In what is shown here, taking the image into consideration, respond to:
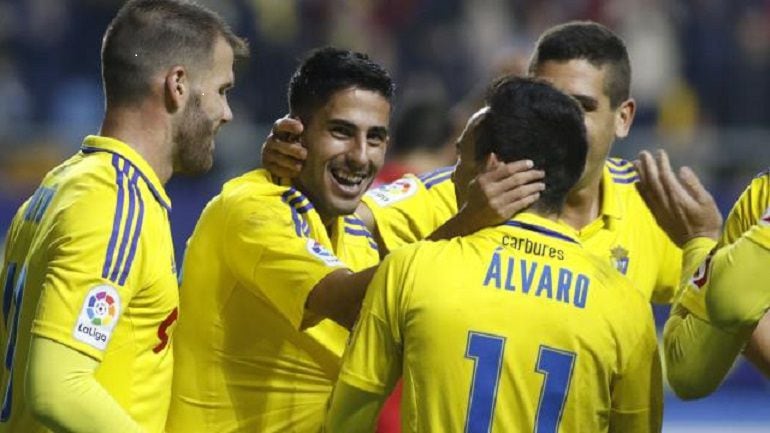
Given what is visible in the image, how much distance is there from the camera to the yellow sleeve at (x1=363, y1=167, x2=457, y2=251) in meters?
5.25

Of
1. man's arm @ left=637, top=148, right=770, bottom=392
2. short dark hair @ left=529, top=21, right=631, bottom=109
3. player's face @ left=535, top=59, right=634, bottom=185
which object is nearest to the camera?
man's arm @ left=637, top=148, right=770, bottom=392

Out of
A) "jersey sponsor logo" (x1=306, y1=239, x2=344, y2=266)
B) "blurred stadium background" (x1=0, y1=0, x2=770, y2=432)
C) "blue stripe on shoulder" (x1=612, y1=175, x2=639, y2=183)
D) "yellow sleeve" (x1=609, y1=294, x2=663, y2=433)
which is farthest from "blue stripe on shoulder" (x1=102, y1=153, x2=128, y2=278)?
"blurred stadium background" (x1=0, y1=0, x2=770, y2=432)

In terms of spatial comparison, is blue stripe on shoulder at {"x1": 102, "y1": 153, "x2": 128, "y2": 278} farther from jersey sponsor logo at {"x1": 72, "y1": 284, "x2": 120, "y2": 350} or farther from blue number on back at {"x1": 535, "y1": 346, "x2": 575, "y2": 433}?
blue number on back at {"x1": 535, "y1": 346, "x2": 575, "y2": 433}

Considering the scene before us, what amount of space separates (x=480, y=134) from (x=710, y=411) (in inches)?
344

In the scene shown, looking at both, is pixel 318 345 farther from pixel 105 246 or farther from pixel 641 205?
pixel 641 205

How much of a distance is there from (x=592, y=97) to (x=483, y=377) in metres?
2.02

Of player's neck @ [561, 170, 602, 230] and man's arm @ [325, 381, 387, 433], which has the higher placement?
player's neck @ [561, 170, 602, 230]

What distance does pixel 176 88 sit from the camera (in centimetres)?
414

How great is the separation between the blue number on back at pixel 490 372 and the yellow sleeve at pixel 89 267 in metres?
0.93

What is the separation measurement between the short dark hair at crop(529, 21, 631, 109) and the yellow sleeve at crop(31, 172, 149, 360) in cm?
220

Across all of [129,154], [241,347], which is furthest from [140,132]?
[241,347]

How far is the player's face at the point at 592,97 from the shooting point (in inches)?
213

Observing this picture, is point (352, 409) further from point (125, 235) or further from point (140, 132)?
point (140, 132)

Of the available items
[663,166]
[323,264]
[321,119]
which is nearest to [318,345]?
[323,264]
